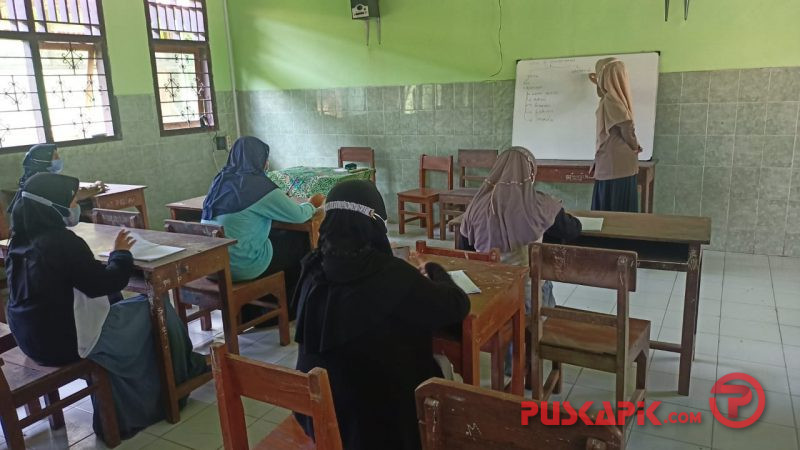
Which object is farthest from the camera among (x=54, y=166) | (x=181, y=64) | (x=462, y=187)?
(x=181, y=64)

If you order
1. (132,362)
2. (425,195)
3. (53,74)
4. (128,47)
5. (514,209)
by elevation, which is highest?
(128,47)

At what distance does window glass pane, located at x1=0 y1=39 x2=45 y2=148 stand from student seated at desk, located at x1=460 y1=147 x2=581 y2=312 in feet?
14.3

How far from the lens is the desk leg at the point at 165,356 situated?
2516 millimetres

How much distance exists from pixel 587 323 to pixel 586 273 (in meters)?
0.27

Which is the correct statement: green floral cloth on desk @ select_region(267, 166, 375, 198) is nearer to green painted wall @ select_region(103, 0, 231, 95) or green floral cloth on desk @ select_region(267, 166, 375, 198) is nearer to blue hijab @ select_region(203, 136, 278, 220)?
blue hijab @ select_region(203, 136, 278, 220)

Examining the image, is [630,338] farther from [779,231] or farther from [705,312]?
[779,231]

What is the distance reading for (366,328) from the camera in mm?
1593

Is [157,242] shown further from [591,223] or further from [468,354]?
[591,223]

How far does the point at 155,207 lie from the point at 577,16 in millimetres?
4611

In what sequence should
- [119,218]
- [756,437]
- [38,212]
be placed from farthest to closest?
[119,218] < [756,437] < [38,212]

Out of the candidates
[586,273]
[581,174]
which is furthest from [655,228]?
[581,174]

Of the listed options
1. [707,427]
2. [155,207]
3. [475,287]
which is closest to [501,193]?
[475,287]

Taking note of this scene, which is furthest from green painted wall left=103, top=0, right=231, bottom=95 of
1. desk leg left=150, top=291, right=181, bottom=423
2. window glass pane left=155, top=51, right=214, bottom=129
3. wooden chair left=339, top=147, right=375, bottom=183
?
desk leg left=150, top=291, right=181, bottom=423

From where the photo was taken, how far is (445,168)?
5781 mm
